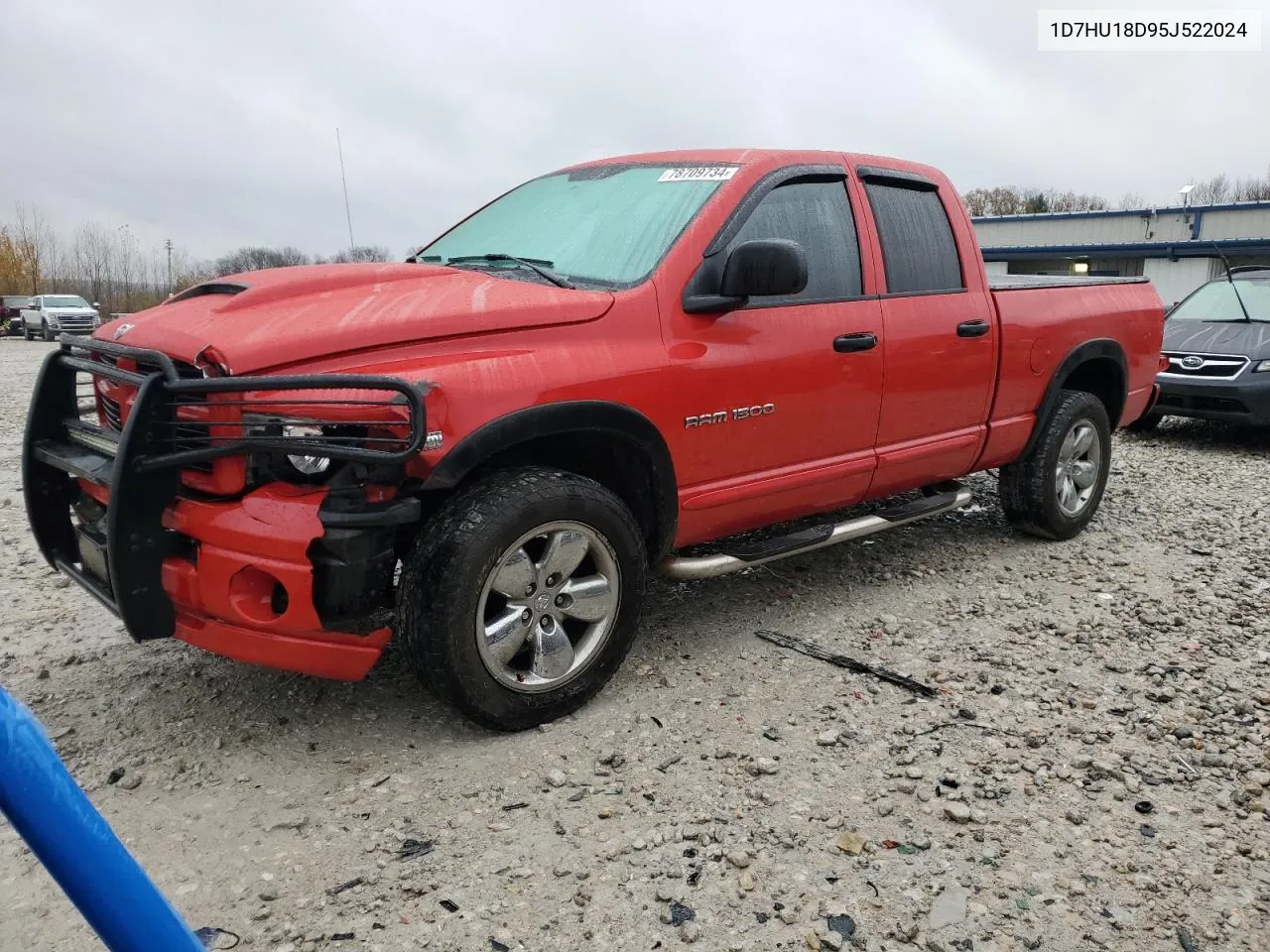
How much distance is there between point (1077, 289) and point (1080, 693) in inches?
99.9

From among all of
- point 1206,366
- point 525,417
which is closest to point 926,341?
point 525,417

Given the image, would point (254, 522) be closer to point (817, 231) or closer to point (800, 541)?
point (800, 541)

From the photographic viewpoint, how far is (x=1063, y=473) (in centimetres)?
532

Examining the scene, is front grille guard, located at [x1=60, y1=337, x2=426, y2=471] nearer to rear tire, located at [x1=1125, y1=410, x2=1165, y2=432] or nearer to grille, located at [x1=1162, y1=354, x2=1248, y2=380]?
grille, located at [x1=1162, y1=354, x2=1248, y2=380]

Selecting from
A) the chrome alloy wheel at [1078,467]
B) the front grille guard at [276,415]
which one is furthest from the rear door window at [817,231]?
the chrome alloy wheel at [1078,467]

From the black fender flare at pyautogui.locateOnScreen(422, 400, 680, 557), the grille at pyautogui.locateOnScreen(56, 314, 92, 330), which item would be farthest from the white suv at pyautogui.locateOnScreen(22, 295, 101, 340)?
the black fender flare at pyautogui.locateOnScreen(422, 400, 680, 557)

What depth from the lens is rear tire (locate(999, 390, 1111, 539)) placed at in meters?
5.11

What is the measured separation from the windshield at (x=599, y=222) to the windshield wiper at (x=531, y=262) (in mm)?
23

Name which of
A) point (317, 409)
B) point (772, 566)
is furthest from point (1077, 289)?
point (317, 409)

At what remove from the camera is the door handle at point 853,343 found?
12.6ft

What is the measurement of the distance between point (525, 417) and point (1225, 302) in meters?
9.07

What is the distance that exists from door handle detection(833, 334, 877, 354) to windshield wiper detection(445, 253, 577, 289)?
113 centimetres

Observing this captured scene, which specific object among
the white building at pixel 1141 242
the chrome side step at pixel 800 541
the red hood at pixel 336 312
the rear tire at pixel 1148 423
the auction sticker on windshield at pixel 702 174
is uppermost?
the white building at pixel 1141 242

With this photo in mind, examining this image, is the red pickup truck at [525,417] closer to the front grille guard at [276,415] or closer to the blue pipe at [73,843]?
the front grille guard at [276,415]
